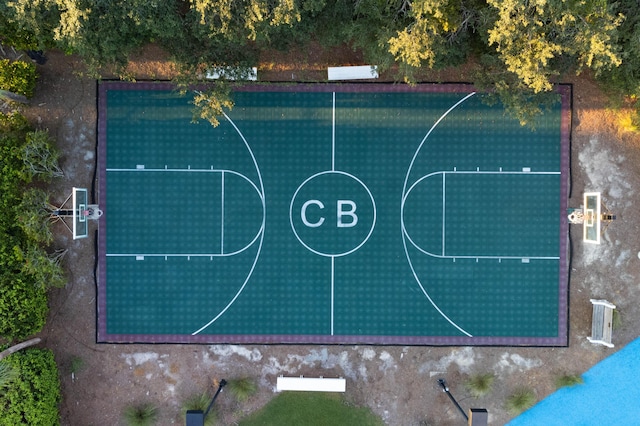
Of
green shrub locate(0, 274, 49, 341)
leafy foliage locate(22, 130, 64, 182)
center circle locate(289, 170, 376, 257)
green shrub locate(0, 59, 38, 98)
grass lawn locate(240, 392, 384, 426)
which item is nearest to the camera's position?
green shrub locate(0, 274, 49, 341)

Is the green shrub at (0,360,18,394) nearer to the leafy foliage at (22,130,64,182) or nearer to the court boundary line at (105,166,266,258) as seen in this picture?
the court boundary line at (105,166,266,258)

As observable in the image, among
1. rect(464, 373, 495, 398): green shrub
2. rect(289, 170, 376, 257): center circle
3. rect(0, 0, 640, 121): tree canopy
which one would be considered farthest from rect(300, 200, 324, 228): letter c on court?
rect(464, 373, 495, 398): green shrub

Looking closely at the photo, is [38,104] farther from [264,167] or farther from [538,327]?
[538,327]

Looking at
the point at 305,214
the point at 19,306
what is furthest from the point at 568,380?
the point at 19,306

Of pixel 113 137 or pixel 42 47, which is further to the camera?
pixel 113 137

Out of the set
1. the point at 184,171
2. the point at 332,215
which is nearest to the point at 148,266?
the point at 184,171

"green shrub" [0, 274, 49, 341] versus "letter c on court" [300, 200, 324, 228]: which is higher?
"letter c on court" [300, 200, 324, 228]

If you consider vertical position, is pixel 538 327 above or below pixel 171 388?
above
